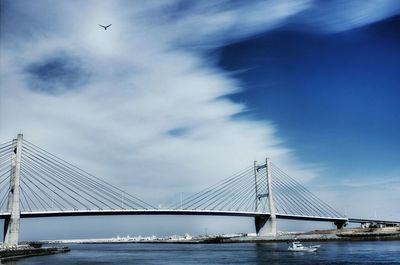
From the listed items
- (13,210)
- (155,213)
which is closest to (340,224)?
(155,213)

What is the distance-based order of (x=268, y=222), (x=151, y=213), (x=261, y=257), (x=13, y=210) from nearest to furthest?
(x=261, y=257) → (x=13, y=210) → (x=151, y=213) → (x=268, y=222)

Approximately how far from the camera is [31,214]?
65.1 m

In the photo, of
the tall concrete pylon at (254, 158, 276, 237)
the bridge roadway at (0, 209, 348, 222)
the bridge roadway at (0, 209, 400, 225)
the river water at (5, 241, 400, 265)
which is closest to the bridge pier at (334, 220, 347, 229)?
the bridge roadway at (0, 209, 400, 225)

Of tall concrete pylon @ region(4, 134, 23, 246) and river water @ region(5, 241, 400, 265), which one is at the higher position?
tall concrete pylon @ region(4, 134, 23, 246)

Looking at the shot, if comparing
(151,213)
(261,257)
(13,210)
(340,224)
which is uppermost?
(13,210)

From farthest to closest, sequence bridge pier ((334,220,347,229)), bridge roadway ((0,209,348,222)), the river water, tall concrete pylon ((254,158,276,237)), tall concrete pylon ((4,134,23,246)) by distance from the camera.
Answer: bridge pier ((334,220,347,229))
tall concrete pylon ((254,158,276,237))
bridge roadway ((0,209,348,222))
tall concrete pylon ((4,134,23,246))
the river water

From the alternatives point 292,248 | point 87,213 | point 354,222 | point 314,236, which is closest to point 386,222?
point 354,222

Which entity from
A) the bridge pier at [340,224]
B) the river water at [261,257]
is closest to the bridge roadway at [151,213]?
the river water at [261,257]

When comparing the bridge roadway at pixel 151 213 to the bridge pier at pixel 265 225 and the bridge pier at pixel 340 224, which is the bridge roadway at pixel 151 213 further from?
the bridge pier at pixel 340 224

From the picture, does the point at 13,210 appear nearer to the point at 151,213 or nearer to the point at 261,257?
the point at 151,213

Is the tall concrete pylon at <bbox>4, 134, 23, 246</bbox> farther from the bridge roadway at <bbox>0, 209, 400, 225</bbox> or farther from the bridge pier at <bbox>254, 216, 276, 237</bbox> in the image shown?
the bridge pier at <bbox>254, 216, 276, 237</bbox>

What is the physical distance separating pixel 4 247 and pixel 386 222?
114694 mm

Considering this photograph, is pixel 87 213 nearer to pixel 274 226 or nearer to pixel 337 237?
pixel 274 226

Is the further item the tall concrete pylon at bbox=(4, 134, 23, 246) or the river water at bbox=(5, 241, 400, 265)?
the tall concrete pylon at bbox=(4, 134, 23, 246)
